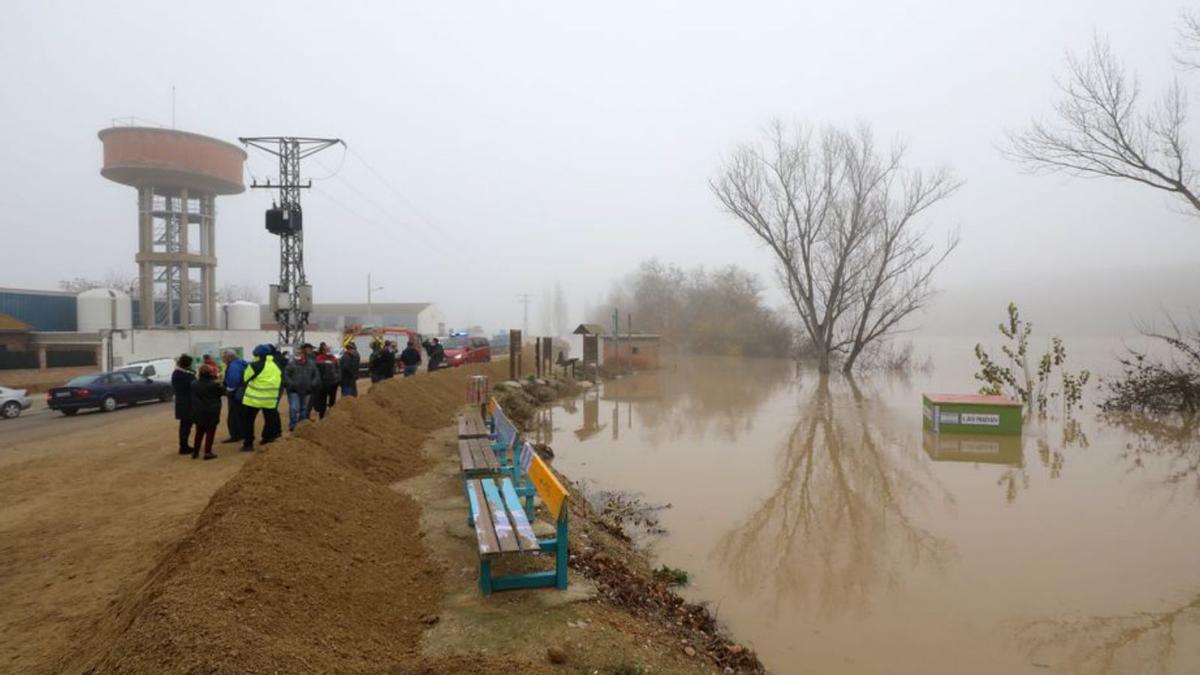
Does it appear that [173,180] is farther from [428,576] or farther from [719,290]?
[428,576]

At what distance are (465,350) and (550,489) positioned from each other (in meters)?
29.0

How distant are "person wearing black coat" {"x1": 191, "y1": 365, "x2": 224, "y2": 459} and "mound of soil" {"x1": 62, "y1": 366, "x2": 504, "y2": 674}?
3.09 metres

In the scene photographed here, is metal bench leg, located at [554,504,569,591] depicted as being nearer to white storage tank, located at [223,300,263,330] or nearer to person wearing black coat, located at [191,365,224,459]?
person wearing black coat, located at [191,365,224,459]

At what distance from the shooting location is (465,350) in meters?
33.3

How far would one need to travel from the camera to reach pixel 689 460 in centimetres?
1242

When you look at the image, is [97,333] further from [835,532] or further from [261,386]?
[835,532]

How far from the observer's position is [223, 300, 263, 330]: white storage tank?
55000 mm

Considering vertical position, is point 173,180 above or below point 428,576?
above

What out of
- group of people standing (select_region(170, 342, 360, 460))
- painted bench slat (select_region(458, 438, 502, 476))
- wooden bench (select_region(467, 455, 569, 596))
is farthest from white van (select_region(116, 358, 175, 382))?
wooden bench (select_region(467, 455, 569, 596))

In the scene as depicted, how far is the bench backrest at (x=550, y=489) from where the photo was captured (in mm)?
4723

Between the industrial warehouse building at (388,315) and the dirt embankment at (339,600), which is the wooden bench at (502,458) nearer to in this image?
the dirt embankment at (339,600)

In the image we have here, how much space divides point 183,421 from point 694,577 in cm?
777

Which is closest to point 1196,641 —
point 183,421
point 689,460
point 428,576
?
point 428,576

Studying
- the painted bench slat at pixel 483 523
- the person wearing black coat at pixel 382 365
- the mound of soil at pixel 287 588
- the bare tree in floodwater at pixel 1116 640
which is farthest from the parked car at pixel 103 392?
the bare tree in floodwater at pixel 1116 640
